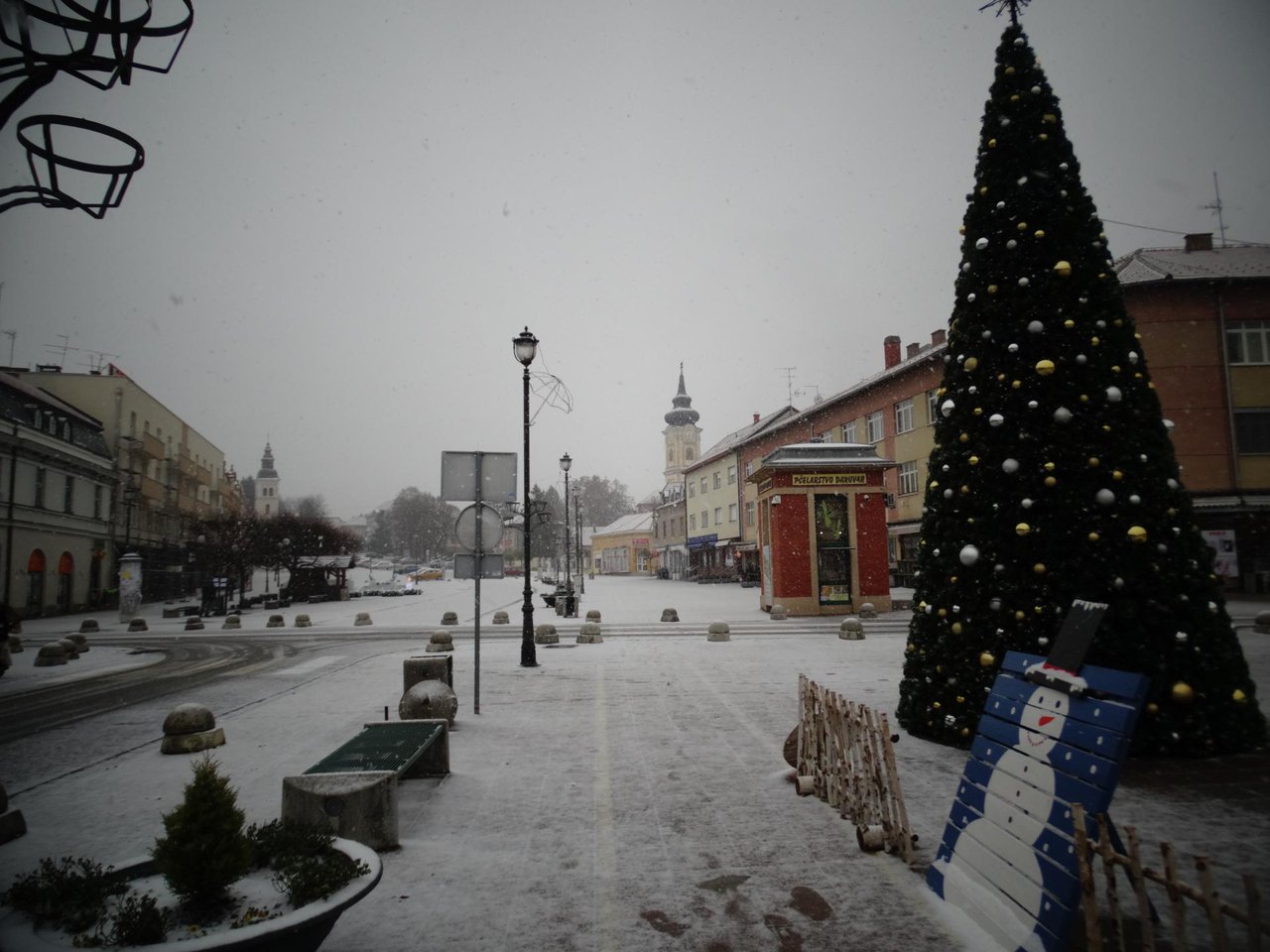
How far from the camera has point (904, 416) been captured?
36.1 m

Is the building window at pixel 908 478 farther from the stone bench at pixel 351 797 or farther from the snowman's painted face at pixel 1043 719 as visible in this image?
the stone bench at pixel 351 797

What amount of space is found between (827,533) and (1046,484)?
1752cm

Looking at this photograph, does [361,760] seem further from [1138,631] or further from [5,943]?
[1138,631]

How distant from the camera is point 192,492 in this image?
5641 cm

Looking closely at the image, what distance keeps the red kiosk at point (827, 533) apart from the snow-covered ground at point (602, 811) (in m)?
11.8

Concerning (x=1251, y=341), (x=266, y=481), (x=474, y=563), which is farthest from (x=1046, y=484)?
(x=266, y=481)

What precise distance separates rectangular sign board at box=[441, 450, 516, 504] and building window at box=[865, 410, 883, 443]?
3215 cm

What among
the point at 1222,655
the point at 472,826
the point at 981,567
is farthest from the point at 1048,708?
the point at 472,826

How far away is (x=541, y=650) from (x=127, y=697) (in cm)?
765

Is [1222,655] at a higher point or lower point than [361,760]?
higher

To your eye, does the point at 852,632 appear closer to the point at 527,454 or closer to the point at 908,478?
the point at 527,454

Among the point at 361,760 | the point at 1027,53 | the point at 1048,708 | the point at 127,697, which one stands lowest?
the point at 127,697

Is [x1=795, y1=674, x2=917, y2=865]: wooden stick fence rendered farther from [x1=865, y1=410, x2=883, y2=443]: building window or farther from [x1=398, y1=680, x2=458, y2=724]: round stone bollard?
[x1=865, y1=410, x2=883, y2=443]: building window

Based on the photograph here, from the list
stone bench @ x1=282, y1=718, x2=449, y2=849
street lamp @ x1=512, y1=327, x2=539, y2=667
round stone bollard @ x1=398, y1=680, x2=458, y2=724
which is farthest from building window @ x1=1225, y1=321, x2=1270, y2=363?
stone bench @ x1=282, y1=718, x2=449, y2=849
